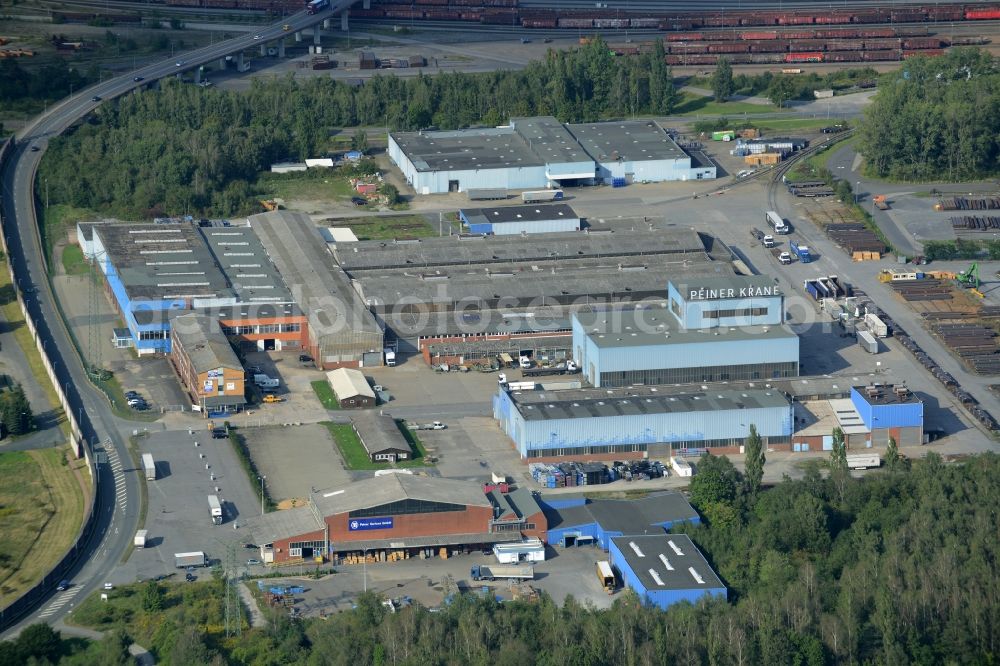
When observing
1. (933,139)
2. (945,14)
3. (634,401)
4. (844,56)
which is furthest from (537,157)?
(945,14)

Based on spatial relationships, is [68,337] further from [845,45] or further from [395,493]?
[845,45]

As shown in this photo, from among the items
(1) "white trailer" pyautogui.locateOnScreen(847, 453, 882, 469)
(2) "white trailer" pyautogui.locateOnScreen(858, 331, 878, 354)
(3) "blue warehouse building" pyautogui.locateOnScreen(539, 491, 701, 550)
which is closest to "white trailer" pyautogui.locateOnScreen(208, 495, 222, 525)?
(3) "blue warehouse building" pyautogui.locateOnScreen(539, 491, 701, 550)

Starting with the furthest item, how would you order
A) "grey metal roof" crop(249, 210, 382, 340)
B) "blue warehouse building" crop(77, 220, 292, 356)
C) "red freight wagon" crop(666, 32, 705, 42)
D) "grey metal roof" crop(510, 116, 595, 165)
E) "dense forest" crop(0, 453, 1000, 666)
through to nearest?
"red freight wagon" crop(666, 32, 705, 42) < "grey metal roof" crop(510, 116, 595, 165) < "blue warehouse building" crop(77, 220, 292, 356) < "grey metal roof" crop(249, 210, 382, 340) < "dense forest" crop(0, 453, 1000, 666)

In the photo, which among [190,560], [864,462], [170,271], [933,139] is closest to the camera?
[190,560]

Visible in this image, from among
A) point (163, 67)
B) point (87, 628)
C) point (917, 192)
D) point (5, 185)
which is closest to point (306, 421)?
point (87, 628)

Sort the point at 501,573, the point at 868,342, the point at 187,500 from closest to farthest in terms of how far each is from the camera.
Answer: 1. the point at 501,573
2. the point at 187,500
3. the point at 868,342

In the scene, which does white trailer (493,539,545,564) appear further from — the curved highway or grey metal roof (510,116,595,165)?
grey metal roof (510,116,595,165)

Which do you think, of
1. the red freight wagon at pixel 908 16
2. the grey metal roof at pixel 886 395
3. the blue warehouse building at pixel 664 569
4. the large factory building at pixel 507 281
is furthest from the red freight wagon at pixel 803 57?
the blue warehouse building at pixel 664 569

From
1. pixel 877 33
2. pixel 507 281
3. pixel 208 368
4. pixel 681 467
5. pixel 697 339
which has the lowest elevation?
pixel 681 467
